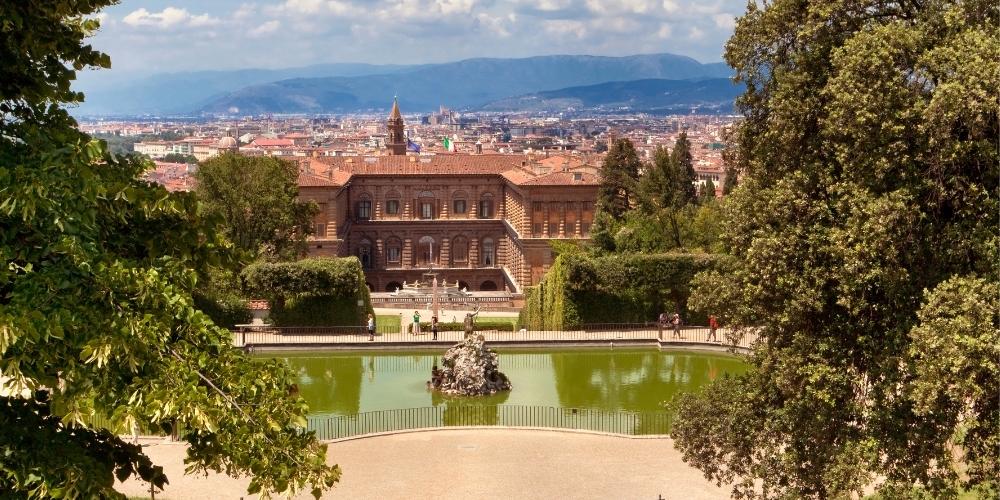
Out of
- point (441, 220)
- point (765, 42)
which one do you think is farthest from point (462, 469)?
point (441, 220)

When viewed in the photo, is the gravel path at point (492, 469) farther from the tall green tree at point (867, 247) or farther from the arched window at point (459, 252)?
the arched window at point (459, 252)

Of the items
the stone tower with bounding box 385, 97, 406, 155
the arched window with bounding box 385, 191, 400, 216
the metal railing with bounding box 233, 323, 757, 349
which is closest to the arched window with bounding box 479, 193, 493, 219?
the arched window with bounding box 385, 191, 400, 216

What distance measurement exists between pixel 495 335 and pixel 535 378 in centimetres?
520

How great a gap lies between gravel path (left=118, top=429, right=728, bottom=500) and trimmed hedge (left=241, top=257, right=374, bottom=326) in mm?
15026

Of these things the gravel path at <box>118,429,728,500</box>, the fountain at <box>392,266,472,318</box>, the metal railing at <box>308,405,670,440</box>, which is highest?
the fountain at <box>392,266,472,318</box>

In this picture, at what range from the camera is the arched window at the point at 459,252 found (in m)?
72.0

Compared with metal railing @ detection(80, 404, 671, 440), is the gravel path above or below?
above

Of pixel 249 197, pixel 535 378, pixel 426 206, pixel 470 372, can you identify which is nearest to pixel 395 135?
pixel 426 206

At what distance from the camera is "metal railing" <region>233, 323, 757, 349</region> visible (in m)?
36.7

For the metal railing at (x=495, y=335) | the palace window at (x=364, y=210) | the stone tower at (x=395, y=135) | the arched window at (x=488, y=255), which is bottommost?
the metal railing at (x=495, y=335)

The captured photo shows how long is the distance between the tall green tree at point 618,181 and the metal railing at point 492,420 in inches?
1285

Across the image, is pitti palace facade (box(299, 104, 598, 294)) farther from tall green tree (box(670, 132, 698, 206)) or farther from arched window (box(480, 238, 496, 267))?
tall green tree (box(670, 132, 698, 206))

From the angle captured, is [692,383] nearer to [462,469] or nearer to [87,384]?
[462,469]

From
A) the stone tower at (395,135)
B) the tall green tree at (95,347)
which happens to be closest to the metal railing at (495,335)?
the tall green tree at (95,347)
